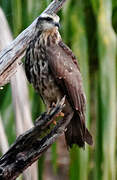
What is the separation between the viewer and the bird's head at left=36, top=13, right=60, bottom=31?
2844 millimetres

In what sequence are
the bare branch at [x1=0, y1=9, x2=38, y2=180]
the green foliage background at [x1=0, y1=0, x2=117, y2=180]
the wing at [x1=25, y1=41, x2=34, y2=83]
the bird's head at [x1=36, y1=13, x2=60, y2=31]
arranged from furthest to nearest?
the green foliage background at [x1=0, y1=0, x2=117, y2=180], the wing at [x1=25, y1=41, x2=34, y2=83], the bird's head at [x1=36, y1=13, x2=60, y2=31], the bare branch at [x1=0, y1=9, x2=38, y2=180]

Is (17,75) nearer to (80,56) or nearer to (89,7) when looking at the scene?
(80,56)

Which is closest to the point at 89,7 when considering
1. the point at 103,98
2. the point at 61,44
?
the point at 103,98

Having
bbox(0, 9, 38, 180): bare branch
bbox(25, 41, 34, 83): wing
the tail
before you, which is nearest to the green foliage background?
bbox(25, 41, 34, 83): wing

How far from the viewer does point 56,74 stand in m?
2.87

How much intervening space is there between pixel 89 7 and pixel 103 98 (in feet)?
2.45

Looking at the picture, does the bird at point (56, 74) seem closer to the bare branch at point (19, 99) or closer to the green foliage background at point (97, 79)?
the bare branch at point (19, 99)

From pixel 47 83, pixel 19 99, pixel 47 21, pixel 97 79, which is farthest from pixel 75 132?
pixel 97 79

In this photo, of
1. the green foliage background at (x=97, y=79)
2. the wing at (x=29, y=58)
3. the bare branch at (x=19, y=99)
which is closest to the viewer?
the bare branch at (x=19, y=99)

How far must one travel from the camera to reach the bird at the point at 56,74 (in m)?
2.88

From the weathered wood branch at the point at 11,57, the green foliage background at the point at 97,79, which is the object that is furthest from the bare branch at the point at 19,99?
the green foliage background at the point at 97,79

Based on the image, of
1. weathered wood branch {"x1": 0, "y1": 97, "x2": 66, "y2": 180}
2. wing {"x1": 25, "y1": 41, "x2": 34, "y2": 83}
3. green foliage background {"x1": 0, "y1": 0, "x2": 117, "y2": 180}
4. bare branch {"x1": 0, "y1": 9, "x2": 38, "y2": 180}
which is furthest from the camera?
green foliage background {"x1": 0, "y1": 0, "x2": 117, "y2": 180}

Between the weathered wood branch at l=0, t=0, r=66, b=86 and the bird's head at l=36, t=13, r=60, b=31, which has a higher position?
the bird's head at l=36, t=13, r=60, b=31

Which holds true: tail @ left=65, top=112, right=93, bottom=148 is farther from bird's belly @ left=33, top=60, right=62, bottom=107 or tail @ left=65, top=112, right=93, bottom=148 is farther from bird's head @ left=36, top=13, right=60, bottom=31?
bird's head @ left=36, top=13, right=60, bottom=31
